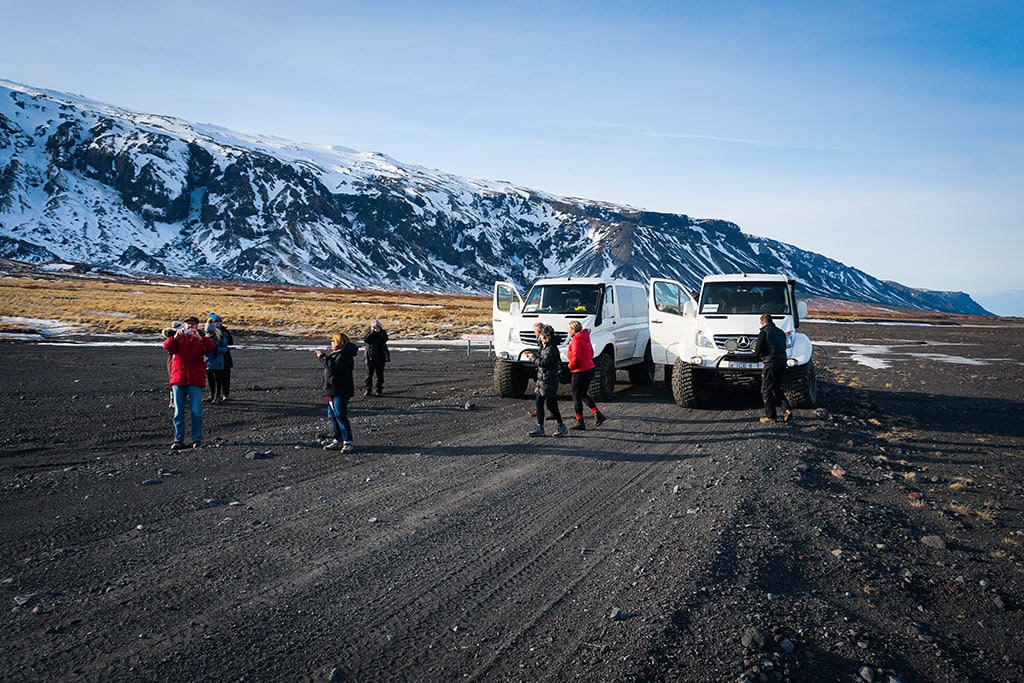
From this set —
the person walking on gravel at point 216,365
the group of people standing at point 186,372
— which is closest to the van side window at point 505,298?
the person walking on gravel at point 216,365

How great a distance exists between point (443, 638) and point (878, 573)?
142 inches

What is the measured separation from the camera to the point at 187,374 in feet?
35.3

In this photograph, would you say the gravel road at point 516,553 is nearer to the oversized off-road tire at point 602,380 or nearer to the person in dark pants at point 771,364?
the person in dark pants at point 771,364

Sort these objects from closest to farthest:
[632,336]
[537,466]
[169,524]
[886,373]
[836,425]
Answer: [169,524], [537,466], [836,425], [632,336], [886,373]

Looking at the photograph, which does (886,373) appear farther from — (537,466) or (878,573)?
(878,573)

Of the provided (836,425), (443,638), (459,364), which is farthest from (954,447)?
(459,364)

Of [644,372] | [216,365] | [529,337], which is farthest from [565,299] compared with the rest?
[216,365]

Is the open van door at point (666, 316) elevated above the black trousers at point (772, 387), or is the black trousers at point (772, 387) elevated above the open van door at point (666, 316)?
the open van door at point (666, 316)

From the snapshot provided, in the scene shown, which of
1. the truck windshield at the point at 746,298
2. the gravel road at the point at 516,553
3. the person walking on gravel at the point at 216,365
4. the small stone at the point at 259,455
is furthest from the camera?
the person walking on gravel at the point at 216,365

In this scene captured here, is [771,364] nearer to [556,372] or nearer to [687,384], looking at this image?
[687,384]

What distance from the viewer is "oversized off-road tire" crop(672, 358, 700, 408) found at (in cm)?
1375

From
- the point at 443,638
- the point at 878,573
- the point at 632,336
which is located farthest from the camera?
the point at 632,336

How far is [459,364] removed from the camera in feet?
82.2

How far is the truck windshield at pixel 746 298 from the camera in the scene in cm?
1446
